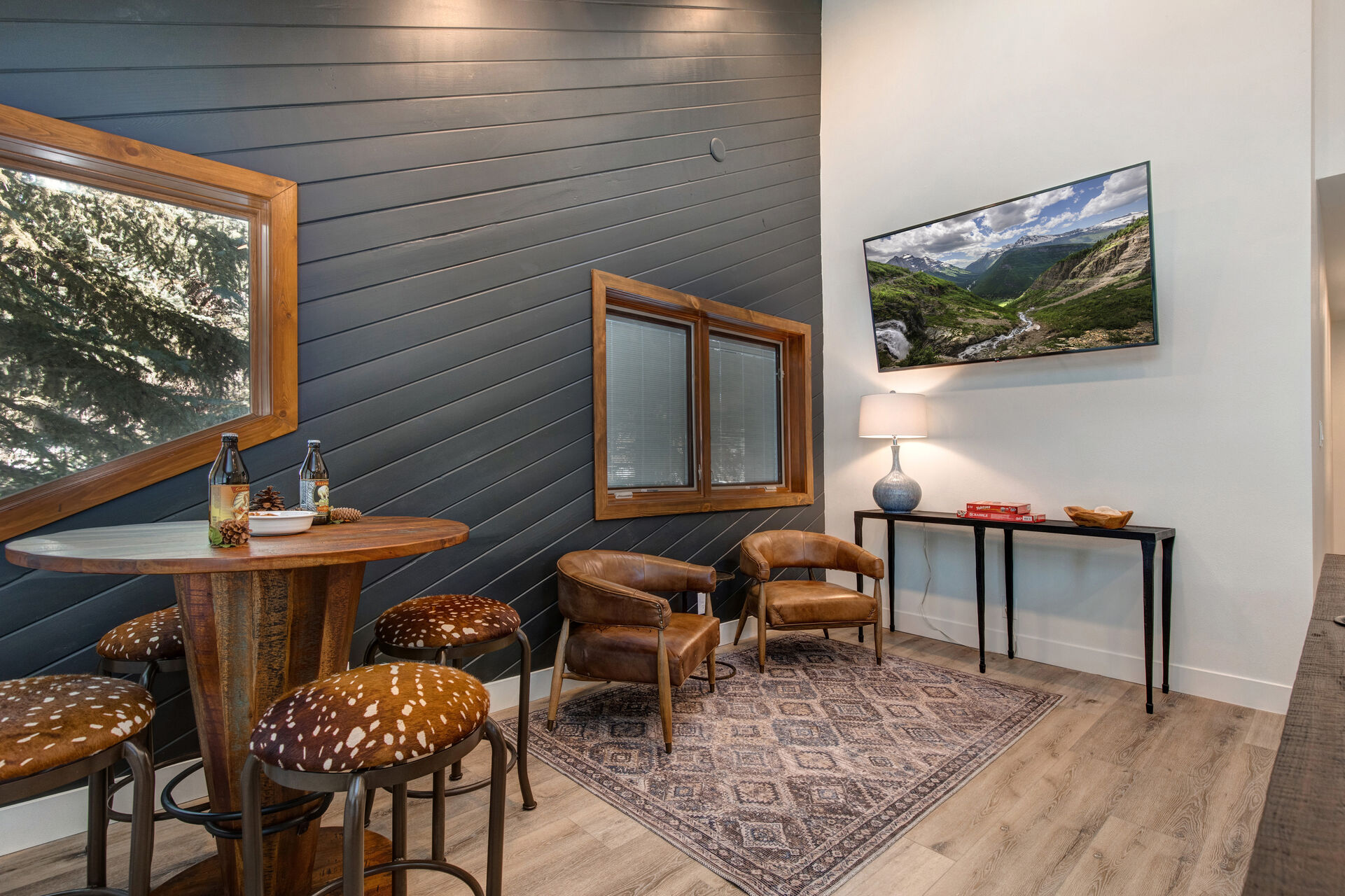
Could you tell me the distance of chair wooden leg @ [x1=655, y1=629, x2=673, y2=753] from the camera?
245cm

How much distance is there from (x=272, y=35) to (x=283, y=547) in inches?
82.6

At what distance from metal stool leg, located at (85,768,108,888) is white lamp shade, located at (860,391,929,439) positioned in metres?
3.63

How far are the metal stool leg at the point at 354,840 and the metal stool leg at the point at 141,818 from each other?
408 millimetres

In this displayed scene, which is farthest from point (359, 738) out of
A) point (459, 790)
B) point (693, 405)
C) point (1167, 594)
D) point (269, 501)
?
point (1167, 594)

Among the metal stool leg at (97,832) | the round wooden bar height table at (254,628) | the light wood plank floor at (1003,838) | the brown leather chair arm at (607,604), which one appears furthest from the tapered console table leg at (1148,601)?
the metal stool leg at (97,832)

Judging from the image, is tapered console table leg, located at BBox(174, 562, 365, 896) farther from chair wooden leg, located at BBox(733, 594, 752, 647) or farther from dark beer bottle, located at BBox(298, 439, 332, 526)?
chair wooden leg, located at BBox(733, 594, 752, 647)

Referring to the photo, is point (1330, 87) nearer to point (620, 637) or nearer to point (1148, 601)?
point (1148, 601)

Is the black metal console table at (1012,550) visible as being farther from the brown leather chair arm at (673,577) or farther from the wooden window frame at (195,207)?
the wooden window frame at (195,207)

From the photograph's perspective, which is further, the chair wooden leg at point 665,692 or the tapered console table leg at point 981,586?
the tapered console table leg at point 981,586

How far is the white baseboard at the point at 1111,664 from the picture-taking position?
286 centimetres

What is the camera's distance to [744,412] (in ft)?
14.2

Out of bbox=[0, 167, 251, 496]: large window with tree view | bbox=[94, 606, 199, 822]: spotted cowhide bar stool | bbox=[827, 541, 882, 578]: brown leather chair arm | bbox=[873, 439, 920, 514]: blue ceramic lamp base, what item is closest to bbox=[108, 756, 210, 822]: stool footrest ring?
bbox=[94, 606, 199, 822]: spotted cowhide bar stool

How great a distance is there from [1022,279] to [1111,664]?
2095 millimetres

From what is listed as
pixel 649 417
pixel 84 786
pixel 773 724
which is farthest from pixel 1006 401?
pixel 84 786
